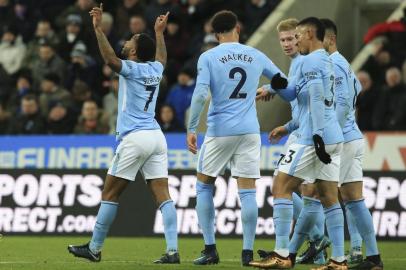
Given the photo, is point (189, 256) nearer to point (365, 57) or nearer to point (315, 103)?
point (315, 103)

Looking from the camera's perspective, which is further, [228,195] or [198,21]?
[198,21]

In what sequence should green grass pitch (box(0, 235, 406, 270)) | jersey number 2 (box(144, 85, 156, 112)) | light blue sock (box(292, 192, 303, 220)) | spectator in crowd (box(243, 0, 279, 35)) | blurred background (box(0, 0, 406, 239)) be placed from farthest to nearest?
spectator in crowd (box(243, 0, 279, 35))
blurred background (box(0, 0, 406, 239))
light blue sock (box(292, 192, 303, 220))
jersey number 2 (box(144, 85, 156, 112))
green grass pitch (box(0, 235, 406, 270))

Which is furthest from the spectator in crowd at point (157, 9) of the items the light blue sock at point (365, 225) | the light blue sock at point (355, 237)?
the light blue sock at point (365, 225)

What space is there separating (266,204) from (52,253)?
433 cm

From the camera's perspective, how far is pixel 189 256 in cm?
1470

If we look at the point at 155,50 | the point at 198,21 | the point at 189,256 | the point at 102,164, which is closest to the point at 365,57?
the point at 198,21

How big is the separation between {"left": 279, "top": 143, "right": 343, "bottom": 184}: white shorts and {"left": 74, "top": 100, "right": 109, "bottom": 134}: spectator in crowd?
11341 millimetres

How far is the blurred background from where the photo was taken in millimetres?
18703

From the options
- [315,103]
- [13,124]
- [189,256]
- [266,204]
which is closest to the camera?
[315,103]

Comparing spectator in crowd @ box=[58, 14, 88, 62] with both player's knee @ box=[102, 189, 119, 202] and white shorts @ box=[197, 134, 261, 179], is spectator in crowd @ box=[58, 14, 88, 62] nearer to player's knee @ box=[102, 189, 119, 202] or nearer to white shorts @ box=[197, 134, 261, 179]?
player's knee @ box=[102, 189, 119, 202]

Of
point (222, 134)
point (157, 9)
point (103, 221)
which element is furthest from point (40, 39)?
point (222, 134)

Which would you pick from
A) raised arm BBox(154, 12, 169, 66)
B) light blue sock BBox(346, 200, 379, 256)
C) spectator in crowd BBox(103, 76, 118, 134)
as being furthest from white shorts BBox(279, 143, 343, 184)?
spectator in crowd BBox(103, 76, 118, 134)

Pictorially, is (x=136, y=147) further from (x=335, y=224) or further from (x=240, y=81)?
(x=335, y=224)

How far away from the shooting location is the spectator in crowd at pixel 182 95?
22594mm
